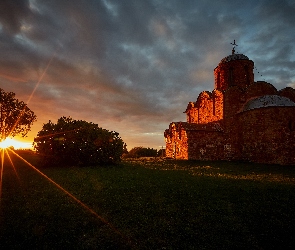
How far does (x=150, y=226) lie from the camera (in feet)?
17.9

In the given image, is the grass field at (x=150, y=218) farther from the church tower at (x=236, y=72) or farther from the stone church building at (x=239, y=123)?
the church tower at (x=236, y=72)

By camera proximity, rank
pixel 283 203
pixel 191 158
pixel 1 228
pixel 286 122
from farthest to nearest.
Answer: pixel 191 158, pixel 286 122, pixel 283 203, pixel 1 228

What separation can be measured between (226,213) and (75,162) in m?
16.1

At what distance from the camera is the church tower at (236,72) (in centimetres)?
2933

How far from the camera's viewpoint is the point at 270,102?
22078 mm

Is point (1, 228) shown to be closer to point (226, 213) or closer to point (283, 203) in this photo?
point (226, 213)

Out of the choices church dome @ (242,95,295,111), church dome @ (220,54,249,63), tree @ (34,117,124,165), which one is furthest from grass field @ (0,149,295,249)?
church dome @ (220,54,249,63)

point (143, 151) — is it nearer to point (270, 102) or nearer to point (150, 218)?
point (270, 102)

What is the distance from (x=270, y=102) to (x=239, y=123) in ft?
13.7

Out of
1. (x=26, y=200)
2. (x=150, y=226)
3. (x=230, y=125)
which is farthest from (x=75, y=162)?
(x=230, y=125)

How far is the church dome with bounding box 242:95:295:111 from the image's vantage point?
21.6 metres

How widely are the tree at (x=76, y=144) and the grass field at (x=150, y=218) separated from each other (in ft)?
28.8

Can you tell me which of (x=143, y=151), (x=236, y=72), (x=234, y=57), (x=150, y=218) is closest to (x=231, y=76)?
(x=236, y=72)

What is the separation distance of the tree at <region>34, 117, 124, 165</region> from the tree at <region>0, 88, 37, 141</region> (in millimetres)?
15069
